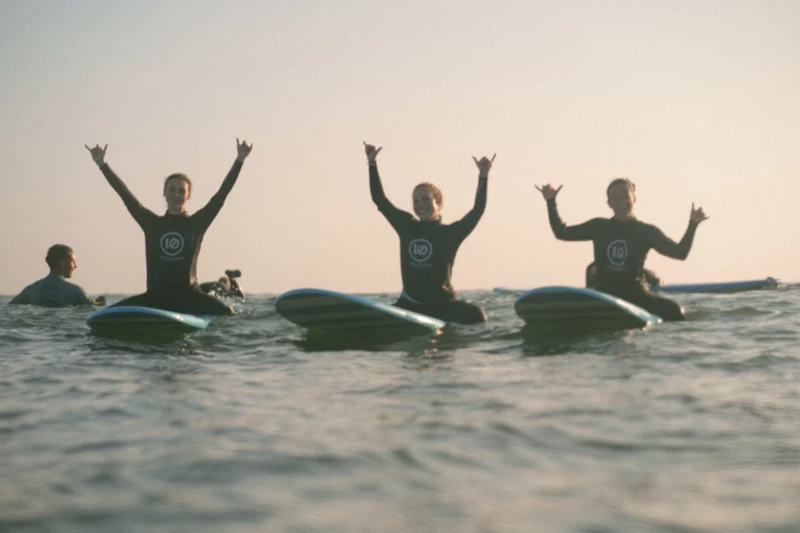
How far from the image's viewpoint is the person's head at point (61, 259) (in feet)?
43.4

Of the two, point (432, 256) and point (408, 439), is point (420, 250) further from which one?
point (408, 439)

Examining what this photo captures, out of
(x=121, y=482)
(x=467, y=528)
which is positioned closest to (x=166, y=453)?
(x=121, y=482)

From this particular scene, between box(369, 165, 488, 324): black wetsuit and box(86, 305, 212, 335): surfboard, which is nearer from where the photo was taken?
box(86, 305, 212, 335): surfboard

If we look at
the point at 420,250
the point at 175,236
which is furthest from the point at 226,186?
the point at 420,250

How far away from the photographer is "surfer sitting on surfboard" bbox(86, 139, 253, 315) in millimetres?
10070

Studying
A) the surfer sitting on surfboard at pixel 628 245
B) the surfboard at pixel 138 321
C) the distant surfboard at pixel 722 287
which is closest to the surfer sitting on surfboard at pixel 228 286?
the surfboard at pixel 138 321

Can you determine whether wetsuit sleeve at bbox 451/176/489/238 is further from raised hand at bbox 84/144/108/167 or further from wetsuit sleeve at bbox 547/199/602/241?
raised hand at bbox 84/144/108/167

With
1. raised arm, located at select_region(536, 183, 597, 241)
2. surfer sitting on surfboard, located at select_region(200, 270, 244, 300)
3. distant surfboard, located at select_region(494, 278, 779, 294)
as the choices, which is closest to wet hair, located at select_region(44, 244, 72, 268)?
surfer sitting on surfboard, located at select_region(200, 270, 244, 300)

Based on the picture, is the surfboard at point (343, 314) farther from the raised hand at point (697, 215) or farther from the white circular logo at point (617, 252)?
the raised hand at point (697, 215)

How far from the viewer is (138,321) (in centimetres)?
909

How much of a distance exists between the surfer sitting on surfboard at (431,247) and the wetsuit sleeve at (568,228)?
1111 mm

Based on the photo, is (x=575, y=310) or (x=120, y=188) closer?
(x=575, y=310)

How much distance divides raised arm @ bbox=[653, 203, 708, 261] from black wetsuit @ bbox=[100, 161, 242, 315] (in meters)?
5.34

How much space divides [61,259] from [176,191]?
4365 millimetres
